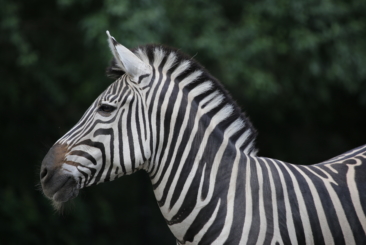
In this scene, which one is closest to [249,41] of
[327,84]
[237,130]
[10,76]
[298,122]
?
[327,84]

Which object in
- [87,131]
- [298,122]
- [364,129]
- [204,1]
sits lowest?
[364,129]

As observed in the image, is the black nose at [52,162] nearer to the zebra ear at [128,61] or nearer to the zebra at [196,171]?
the zebra at [196,171]

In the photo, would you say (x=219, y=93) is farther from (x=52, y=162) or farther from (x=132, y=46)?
(x=132, y=46)

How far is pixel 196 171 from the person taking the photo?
2.54 m

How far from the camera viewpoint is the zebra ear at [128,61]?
254cm

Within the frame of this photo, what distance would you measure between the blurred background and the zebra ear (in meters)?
3.26

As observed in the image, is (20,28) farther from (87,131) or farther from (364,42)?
(364,42)

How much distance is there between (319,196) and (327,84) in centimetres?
564

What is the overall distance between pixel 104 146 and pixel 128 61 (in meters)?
0.54

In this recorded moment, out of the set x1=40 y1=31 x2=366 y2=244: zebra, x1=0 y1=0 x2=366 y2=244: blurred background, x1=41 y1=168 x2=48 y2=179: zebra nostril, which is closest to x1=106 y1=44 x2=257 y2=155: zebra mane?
x1=40 y1=31 x2=366 y2=244: zebra

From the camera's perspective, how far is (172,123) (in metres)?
2.57

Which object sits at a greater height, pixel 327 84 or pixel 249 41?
pixel 249 41

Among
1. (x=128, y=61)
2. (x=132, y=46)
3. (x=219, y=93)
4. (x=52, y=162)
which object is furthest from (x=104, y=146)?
(x=132, y=46)

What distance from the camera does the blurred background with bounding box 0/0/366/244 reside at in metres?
6.55
